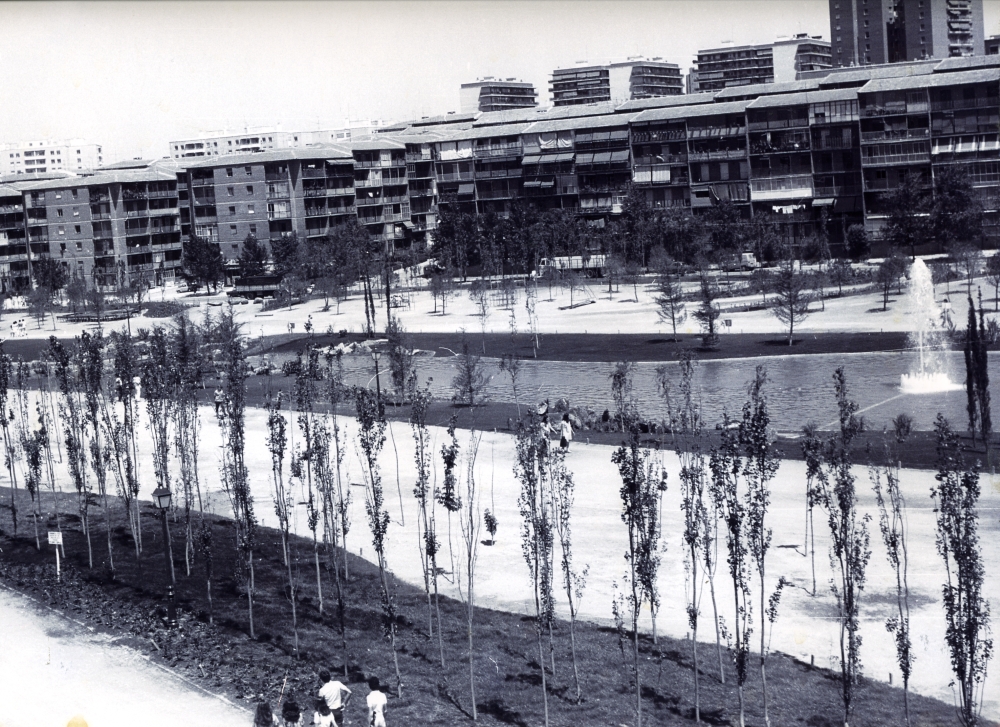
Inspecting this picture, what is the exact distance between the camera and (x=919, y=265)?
44938 mm

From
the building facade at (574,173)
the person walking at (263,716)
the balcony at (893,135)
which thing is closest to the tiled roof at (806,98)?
the building facade at (574,173)

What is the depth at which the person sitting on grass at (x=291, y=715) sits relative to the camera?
1275 cm

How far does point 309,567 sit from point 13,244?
6091 cm

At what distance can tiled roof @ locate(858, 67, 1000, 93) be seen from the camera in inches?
2280

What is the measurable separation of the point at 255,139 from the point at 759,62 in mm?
48122

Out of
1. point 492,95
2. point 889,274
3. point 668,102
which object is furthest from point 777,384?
point 492,95

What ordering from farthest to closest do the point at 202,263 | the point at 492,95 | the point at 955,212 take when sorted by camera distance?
1. the point at 492,95
2. the point at 202,263
3. the point at 955,212

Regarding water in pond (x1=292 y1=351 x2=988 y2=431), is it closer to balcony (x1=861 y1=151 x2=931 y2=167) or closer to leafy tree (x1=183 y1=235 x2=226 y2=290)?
balcony (x1=861 y1=151 x2=931 y2=167)

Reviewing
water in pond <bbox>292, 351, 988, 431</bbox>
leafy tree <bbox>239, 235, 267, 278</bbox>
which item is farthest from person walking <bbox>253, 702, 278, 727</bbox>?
leafy tree <bbox>239, 235, 267, 278</bbox>

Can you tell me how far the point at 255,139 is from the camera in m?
127

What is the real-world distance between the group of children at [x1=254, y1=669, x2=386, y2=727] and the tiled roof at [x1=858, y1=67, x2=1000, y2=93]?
52269mm

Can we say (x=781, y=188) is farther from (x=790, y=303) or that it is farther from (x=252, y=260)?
(x=252, y=260)

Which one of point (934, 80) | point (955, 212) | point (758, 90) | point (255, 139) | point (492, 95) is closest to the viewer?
point (955, 212)

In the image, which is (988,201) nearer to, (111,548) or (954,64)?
(954,64)
